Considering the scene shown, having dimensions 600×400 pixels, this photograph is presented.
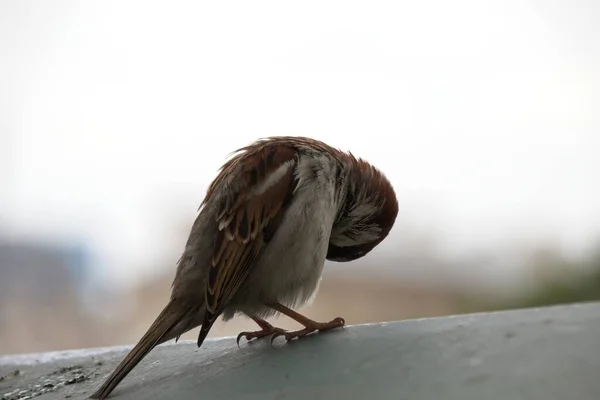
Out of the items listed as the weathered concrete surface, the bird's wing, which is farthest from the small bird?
the weathered concrete surface

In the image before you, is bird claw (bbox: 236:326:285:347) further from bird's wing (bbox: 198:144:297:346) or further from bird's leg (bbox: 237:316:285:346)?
bird's wing (bbox: 198:144:297:346)

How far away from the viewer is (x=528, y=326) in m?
1.39

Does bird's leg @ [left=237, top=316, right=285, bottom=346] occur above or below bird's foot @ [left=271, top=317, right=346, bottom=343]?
below

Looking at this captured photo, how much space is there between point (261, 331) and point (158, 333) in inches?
13.7

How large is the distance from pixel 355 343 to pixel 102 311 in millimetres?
9963

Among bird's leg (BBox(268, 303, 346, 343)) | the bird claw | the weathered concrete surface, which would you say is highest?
the weathered concrete surface

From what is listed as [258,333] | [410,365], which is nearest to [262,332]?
[258,333]

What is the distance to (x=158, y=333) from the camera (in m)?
2.11

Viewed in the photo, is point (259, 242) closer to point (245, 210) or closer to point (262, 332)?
point (245, 210)

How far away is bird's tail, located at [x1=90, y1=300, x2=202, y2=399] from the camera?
6.04ft

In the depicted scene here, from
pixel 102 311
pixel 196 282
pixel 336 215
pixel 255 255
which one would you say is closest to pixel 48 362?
pixel 196 282

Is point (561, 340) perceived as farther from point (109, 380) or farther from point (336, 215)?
point (336, 215)

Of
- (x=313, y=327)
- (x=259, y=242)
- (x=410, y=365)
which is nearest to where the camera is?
(x=410, y=365)

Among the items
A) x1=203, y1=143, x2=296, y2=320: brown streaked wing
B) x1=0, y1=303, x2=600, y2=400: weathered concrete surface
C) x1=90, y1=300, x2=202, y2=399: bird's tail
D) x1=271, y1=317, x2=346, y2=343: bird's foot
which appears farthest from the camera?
x1=203, y1=143, x2=296, y2=320: brown streaked wing
